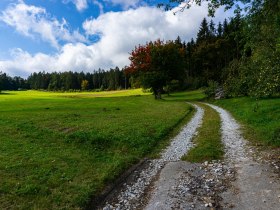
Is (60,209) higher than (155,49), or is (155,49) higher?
(155,49)

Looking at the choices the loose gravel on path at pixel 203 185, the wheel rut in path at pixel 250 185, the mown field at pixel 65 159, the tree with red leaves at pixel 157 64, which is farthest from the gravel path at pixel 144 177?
the tree with red leaves at pixel 157 64

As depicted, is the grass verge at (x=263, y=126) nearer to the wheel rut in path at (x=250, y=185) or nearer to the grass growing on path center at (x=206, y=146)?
the wheel rut in path at (x=250, y=185)

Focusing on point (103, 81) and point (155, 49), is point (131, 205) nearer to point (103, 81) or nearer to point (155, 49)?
point (155, 49)

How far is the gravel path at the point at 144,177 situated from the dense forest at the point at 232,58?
5.94 m

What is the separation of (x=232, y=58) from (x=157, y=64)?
40.5m

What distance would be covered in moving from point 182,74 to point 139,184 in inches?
2596

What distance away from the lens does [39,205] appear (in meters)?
11.0

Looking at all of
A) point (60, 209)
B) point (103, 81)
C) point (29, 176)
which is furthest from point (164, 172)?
point (103, 81)

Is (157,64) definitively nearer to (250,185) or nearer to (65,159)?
(65,159)

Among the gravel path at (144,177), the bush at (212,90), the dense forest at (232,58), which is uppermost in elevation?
the dense forest at (232,58)

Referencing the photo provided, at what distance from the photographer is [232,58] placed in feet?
334

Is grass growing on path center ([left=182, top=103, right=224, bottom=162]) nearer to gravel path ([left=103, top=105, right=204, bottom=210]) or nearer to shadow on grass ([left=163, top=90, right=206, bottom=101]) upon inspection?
gravel path ([left=103, top=105, right=204, bottom=210])

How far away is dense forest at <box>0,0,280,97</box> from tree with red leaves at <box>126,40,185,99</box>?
0.26 metres

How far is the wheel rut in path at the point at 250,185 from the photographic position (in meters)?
10.4
